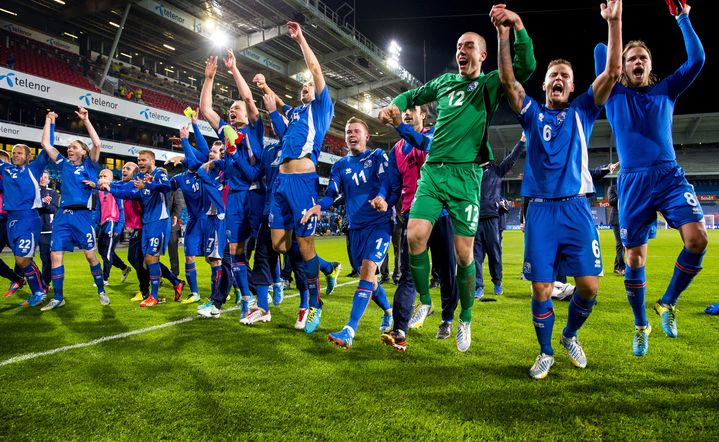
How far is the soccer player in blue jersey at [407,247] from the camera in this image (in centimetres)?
380

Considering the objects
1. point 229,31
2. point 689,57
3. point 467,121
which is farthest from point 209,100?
point 229,31

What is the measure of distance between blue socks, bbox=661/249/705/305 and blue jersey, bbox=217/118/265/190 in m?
4.44

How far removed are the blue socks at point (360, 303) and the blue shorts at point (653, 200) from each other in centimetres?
235

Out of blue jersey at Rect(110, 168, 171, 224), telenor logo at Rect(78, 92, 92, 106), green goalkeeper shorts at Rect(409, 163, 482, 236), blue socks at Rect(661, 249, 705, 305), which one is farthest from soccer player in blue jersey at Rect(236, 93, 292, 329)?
telenor logo at Rect(78, 92, 92, 106)

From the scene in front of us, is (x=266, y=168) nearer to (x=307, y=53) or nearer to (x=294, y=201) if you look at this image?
(x=294, y=201)

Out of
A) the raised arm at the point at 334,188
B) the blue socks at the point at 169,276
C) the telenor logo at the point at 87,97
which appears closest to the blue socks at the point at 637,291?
the raised arm at the point at 334,188

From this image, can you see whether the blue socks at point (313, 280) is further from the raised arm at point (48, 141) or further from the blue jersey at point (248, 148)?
the raised arm at point (48, 141)

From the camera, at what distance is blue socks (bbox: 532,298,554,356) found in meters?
3.19

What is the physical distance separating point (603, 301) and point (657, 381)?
362cm

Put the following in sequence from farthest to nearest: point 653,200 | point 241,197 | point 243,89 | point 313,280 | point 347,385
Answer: point 241,197
point 243,89
point 313,280
point 653,200
point 347,385

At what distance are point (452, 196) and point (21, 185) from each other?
22.0ft

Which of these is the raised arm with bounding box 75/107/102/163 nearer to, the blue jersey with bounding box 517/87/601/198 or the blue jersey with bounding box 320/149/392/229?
the blue jersey with bounding box 320/149/392/229

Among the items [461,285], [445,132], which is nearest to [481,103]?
[445,132]

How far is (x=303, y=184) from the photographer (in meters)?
4.68
